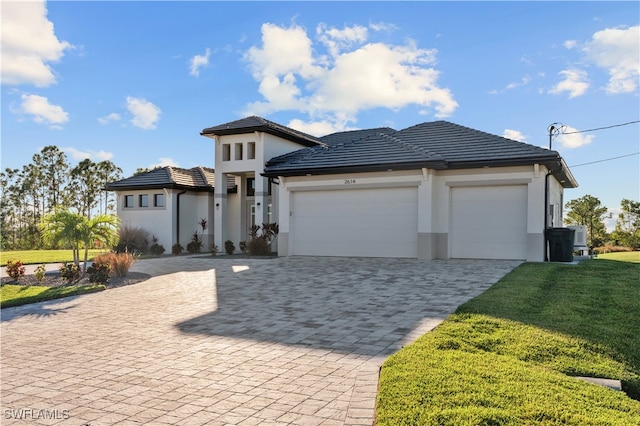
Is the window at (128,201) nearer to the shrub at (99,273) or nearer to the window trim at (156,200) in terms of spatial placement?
the window trim at (156,200)

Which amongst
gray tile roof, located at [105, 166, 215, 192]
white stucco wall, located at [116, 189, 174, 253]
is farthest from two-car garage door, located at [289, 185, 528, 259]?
white stucco wall, located at [116, 189, 174, 253]

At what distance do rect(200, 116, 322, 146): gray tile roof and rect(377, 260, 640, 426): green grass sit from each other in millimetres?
14869

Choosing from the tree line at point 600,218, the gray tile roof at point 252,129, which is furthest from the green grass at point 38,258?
the tree line at point 600,218

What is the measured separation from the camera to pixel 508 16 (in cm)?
1266

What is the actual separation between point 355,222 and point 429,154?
3756mm

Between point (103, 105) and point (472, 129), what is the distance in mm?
14985

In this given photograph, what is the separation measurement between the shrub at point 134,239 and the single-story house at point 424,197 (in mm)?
9313

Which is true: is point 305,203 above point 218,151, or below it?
below

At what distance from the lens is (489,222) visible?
15.5 metres

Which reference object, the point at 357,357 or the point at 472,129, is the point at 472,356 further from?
the point at 472,129

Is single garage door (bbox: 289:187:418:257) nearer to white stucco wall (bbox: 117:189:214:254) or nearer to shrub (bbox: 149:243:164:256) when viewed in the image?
white stucco wall (bbox: 117:189:214:254)

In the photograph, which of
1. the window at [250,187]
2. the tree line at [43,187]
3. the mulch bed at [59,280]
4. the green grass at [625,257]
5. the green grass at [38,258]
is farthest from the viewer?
the tree line at [43,187]

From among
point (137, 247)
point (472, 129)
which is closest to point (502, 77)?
point (472, 129)

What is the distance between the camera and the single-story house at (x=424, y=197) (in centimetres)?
1500
